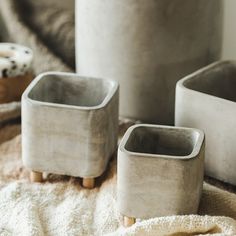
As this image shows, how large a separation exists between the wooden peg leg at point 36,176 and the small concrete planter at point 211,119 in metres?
0.16

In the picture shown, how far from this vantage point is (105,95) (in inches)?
32.3

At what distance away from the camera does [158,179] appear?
2.23ft

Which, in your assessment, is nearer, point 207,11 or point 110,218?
point 110,218

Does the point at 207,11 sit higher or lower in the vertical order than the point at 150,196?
higher

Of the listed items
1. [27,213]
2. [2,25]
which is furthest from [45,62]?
[27,213]

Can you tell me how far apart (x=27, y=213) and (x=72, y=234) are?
54mm

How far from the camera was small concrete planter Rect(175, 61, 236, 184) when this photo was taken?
0.75 m

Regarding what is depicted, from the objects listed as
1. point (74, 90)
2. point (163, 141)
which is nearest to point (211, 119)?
point (163, 141)

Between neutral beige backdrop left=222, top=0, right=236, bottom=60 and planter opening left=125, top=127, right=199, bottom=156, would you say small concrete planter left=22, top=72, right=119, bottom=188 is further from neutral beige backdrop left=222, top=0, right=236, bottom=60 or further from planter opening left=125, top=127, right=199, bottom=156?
neutral beige backdrop left=222, top=0, right=236, bottom=60

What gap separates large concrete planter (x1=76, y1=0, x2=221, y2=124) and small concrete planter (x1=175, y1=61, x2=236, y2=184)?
67 mm

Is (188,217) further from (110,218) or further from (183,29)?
(183,29)

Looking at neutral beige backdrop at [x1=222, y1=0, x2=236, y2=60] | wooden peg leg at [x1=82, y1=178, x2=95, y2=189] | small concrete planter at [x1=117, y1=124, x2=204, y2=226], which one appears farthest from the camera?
neutral beige backdrop at [x1=222, y1=0, x2=236, y2=60]

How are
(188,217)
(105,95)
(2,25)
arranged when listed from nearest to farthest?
1. (188,217)
2. (105,95)
3. (2,25)

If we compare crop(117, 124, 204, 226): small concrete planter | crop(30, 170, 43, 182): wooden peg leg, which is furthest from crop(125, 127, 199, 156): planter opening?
crop(30, 170, 43, 182): wooden peg leg
